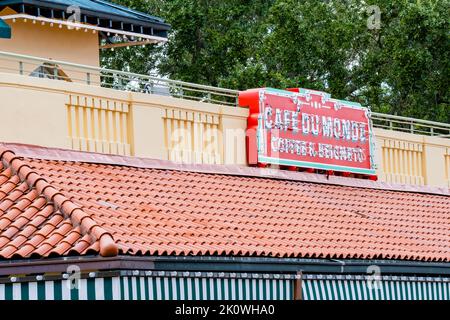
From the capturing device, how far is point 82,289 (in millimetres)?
14430

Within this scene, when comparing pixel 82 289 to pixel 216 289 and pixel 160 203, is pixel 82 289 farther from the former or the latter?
pixel 160 203

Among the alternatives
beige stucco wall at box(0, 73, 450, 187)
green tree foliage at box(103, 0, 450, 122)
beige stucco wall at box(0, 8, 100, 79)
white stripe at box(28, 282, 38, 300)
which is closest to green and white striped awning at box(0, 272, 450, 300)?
white stripe at box(28, 282, 38, 300)

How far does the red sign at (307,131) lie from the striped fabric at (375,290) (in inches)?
151

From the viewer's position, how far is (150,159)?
20312 millimetres

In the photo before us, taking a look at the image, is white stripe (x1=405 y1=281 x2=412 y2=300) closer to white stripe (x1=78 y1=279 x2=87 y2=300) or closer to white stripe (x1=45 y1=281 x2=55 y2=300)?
white stripe (x1=78 y1=279 x2=87 y2=300)

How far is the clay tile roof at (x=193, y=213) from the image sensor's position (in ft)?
51.1

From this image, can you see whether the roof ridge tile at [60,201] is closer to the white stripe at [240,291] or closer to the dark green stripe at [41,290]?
the dark green stripe at [41,290]

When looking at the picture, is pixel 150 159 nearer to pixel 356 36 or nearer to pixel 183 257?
pixel 183 257

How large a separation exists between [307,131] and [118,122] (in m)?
4.35

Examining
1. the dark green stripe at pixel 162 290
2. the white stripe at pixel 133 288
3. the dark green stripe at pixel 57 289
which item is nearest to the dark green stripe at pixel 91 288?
the dark green stripe at pixel 57 289

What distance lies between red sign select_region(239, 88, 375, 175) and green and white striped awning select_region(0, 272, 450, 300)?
3.92 metres

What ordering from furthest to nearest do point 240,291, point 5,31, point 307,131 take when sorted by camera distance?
1. point 307,131
2. point 5,31
3. point 240,291

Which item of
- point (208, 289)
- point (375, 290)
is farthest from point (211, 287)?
point (375, 290)
